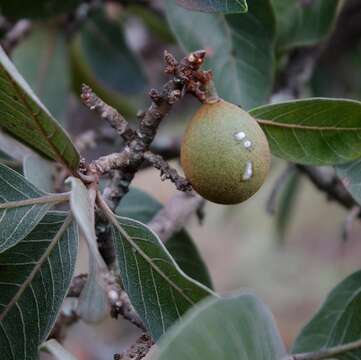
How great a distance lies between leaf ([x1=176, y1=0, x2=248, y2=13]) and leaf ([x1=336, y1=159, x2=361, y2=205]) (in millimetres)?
316

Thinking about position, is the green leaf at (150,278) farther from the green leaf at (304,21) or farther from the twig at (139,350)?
the green leaf at (304,21)

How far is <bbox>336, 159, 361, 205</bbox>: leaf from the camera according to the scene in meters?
1.01

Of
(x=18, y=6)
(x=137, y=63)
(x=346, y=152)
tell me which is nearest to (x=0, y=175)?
(x=346, y=152)

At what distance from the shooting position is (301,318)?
172 inches

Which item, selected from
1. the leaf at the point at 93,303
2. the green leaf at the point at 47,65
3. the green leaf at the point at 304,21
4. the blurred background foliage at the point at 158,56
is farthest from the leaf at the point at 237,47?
the green leaf at the point at 47,65

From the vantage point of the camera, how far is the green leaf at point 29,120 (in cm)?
76

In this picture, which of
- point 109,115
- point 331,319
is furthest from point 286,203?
point 109,115

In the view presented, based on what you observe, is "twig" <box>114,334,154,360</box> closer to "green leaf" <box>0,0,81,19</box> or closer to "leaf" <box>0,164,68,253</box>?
"leaf" <box>0,164,68,253</box>

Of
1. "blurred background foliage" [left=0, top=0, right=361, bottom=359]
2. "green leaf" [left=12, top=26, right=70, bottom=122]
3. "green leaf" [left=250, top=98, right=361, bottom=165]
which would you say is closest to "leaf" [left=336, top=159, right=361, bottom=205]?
"green leaf" [left=250, top=98, right=361, bottom=165]

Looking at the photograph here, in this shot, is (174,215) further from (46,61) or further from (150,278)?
(46,61)

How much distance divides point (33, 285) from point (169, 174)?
23cm

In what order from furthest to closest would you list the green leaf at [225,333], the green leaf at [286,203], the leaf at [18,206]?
the green leaf at [286,203] < the leaf at [18,206] < the green leaf at [225,333]

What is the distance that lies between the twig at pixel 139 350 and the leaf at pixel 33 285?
11 cm

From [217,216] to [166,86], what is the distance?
3.97 m
